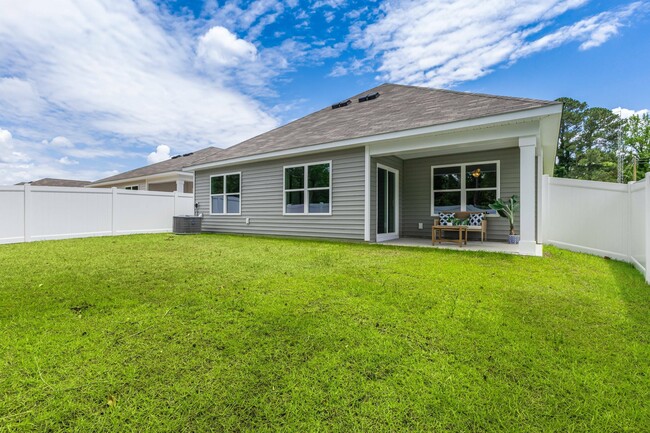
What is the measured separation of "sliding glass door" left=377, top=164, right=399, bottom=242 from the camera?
7.90 metres

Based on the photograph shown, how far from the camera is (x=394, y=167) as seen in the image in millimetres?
8539

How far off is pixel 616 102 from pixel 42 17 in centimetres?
3973

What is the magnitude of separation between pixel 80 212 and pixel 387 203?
915 cm

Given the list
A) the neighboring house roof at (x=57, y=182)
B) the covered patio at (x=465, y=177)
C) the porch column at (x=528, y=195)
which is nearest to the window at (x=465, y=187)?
the covered patio at (x=465, y=177)

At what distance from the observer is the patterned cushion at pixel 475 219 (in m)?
7.69

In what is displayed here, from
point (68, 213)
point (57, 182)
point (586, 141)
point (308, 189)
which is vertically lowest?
point (68, 213)

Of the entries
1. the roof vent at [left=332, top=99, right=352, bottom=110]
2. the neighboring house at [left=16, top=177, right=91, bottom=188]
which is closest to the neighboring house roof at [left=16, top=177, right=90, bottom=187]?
the neighboring house at [left=16, top=177, right=91, bottom=188]

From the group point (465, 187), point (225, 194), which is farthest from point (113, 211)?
point (465, 187)

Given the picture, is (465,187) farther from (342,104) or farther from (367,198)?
(342,104)

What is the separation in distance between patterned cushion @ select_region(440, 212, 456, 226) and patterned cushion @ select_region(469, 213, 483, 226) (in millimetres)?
494

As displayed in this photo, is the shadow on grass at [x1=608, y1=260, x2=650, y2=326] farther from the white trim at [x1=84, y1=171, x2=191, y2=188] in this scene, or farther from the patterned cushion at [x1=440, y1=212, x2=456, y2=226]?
the white trim at [x1=84, y1=171, x2=191, y2=188]

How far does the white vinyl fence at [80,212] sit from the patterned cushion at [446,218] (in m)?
9.64

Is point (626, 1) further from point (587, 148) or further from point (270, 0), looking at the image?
point (587, 148)

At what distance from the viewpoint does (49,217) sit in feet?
26.7
